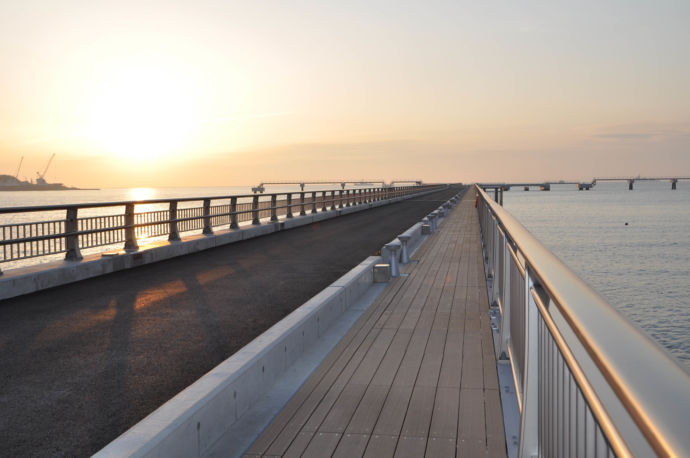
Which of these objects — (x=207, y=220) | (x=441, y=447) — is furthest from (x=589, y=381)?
(x=207, y=220)

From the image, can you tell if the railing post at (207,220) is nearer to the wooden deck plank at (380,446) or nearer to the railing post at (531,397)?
the wooden deck plank at (380,446)

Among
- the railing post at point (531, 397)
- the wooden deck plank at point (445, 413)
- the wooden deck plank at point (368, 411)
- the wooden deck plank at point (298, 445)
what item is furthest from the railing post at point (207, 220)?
the railing post at point (531, 397)

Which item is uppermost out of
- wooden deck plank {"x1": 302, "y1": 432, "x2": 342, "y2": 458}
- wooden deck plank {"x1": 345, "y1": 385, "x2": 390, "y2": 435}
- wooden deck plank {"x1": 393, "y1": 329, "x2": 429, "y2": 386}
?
wooden deck plank {"x1": 393, "y1": 329, "x2": 429, "y2": 386}

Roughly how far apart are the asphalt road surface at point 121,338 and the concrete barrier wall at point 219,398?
868mm

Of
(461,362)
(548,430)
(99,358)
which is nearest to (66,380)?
(99,358)

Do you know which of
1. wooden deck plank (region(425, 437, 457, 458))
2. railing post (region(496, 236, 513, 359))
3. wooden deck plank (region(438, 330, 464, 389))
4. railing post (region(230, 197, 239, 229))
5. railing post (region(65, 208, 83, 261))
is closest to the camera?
wooden deck plank (region(425, 437, 457, 458))

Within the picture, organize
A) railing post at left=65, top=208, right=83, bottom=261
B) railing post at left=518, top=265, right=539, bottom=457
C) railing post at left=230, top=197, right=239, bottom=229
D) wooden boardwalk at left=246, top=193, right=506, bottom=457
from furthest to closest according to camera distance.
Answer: railing post at left=230, top=197, right=239, bottom=229 → railing post at left=65, top=208, right=83, bottom=261 → wooden boardwalk at left=246, top=193, right=506, bottom=457 → railing post at left=518, top=265, right=539, bottom=457

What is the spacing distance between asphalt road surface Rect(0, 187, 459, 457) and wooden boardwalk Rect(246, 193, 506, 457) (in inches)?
56.0

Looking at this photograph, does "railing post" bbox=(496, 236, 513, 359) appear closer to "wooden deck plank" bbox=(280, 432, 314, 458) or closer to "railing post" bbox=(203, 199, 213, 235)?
"wooden deck plank" bbox=(280, 432, 314, 458)

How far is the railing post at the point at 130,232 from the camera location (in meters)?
14.5

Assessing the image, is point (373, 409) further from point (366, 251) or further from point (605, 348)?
point (366, 251)

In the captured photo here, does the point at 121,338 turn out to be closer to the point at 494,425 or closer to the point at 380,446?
the point at 380,446

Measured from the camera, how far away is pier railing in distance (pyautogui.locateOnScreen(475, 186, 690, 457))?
1.03 meters

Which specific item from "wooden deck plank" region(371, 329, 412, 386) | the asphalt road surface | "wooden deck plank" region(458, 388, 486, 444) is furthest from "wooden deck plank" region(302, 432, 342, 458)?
the asphalt road surface
